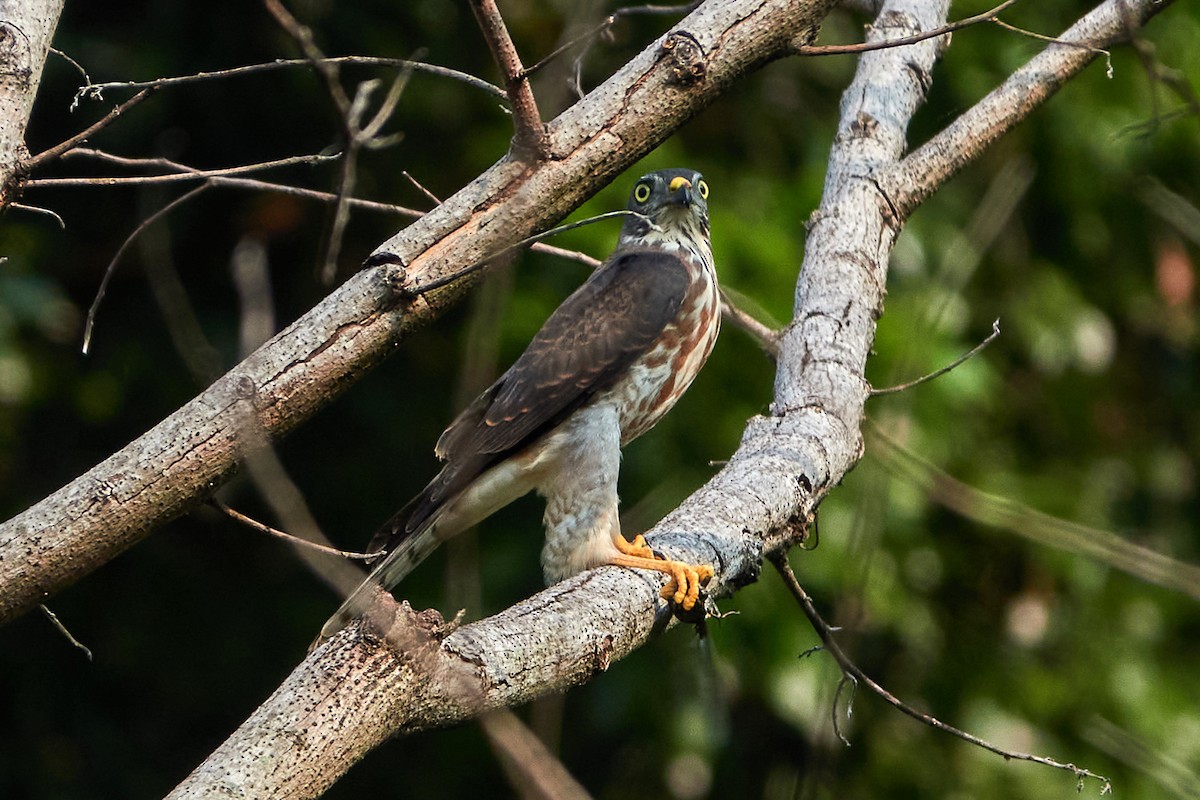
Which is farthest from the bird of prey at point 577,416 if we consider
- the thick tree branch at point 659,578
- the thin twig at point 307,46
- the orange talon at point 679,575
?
the thin twig at point 307,46

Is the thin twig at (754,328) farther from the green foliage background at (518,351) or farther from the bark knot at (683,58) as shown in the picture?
the bark knot at (683,58)

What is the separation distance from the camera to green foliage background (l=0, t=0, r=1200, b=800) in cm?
545

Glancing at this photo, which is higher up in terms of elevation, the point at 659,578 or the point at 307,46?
the point at 307,46

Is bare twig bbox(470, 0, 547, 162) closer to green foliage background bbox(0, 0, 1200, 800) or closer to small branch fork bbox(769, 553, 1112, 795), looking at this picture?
small branch fork bbox(769, 553, 1112, 795)

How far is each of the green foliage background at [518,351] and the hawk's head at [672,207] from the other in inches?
21.7

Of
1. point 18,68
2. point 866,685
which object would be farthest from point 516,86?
point 866,685

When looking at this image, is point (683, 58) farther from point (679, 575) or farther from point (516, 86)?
point (679, 575)

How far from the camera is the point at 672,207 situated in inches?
177

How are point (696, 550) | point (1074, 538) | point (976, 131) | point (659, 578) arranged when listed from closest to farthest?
point (1074, 538) → point (659, 578) → point (696, 550) → point (976, 131)

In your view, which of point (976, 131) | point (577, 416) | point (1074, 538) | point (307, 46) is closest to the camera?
point (307, 46)

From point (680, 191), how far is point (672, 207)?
0.09m

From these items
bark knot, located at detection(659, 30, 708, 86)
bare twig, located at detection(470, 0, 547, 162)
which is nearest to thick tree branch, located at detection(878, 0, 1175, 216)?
bark knot, located at detection(659, 30, 708, 86)

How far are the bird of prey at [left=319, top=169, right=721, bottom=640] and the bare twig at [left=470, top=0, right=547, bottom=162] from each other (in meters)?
1.27

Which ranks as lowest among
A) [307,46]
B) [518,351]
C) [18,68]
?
[518,351]
